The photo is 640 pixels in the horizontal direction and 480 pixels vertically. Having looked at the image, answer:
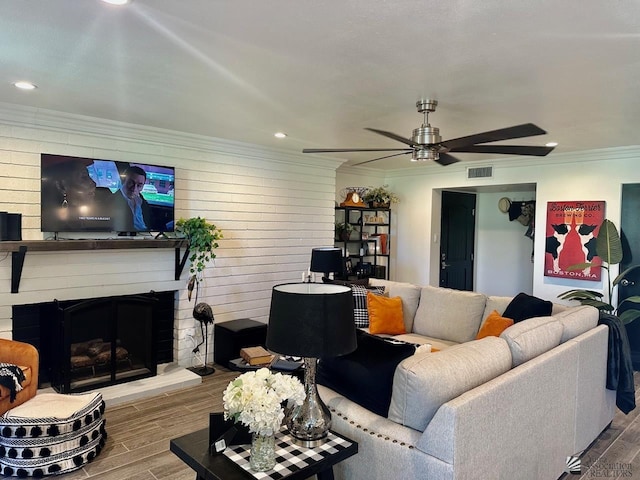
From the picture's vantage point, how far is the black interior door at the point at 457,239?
23.9 feet

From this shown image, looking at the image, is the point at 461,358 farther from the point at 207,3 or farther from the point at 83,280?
the point at 83,280

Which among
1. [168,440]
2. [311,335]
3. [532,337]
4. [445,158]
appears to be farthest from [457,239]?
[311,335]

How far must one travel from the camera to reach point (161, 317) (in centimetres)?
483

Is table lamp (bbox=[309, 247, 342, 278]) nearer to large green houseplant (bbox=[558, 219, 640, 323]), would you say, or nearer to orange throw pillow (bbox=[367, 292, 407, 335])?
orange throw pillow (bbox=[367, 292, 407, 335])

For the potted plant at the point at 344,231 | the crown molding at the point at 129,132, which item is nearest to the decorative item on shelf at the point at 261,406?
the crown molding at the point at 129,132

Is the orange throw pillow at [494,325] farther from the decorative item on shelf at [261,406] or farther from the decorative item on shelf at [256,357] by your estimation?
the decorative item on shelf at [261,406]

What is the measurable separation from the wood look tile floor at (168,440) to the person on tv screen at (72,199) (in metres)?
1.66

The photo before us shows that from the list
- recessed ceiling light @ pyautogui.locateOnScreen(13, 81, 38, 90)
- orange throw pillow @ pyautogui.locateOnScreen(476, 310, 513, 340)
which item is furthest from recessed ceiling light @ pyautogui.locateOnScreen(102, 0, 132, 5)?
orange throw pillow @ pyautogui.locateOnScreen(476, 310, 513, 340)

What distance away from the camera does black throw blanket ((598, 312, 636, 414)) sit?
335cm

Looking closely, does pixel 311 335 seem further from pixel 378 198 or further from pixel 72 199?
pixel 378 198

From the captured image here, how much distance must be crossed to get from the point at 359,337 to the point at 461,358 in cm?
52

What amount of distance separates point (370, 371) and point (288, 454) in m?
0.56

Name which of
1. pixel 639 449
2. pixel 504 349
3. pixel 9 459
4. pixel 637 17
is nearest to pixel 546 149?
pixel 637 17

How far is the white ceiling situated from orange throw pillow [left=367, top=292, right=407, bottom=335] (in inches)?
69.0
